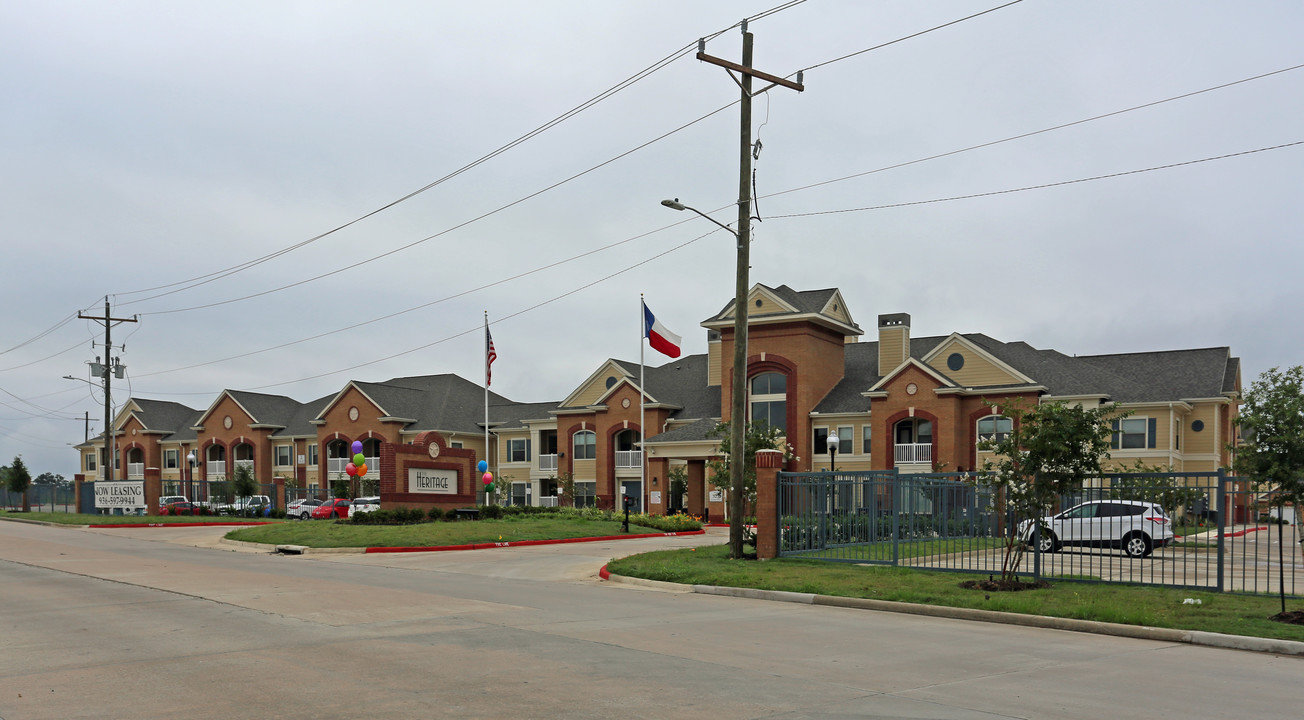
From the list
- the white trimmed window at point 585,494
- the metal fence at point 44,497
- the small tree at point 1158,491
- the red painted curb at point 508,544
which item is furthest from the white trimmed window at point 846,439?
the metal fence at point 44,497

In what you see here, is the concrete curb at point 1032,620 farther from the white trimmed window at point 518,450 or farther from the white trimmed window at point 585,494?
the white trimmed window at point 518,450

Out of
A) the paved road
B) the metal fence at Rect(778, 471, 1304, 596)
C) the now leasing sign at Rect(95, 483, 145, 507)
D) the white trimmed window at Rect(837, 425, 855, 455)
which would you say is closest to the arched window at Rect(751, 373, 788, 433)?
the white trimmed window at Rect(837, 425, 855, 455)

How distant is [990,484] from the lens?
17828 mm

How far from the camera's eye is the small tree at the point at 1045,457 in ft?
53.4

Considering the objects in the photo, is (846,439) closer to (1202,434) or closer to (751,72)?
(1202,434)

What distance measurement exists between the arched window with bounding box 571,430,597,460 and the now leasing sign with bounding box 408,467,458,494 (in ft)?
64.2

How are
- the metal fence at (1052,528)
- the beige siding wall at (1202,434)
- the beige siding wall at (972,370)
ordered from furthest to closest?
1. the beige siding wall at (972,370)
2. the beige siding wall at (1202,434)
3. the metal fence at (1052,528)

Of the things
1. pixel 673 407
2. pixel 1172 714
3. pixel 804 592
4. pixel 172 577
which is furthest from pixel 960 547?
pixel 673 407

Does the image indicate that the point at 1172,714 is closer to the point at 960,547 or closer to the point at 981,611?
the point at 981,611

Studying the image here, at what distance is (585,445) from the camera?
59750 mm

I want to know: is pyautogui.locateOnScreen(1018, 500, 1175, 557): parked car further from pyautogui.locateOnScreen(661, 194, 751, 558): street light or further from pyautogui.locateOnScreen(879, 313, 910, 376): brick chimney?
pyautogui.locateOnScreen(879, 313, 910, 376): brick chimney

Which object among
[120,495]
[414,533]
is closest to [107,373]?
[120,495]

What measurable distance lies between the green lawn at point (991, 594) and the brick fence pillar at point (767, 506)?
66 centimetres

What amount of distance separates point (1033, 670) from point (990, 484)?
7.71 metres
